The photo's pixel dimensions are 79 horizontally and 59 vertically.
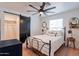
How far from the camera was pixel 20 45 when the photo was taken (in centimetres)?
145

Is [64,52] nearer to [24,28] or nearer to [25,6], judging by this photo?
[24,28]

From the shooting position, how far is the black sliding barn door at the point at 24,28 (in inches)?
59.3

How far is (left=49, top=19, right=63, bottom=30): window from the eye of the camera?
1.55 m

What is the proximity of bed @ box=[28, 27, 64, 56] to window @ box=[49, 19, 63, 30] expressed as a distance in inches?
5.1

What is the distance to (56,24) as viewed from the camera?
157 centimetres

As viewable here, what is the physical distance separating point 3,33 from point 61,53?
3.17ft

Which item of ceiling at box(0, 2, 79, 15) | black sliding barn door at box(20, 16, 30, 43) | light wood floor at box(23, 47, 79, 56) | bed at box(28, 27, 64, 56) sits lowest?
light wood floor at box(23, 47, 79, 56)

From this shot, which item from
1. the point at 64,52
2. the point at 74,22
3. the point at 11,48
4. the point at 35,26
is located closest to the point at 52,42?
the point at 64,52

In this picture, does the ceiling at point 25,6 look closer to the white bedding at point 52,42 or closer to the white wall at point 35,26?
the white wall at point 35,26

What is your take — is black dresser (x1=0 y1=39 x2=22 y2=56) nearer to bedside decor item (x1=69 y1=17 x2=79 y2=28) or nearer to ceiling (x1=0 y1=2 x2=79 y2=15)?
ceiling (x1=0 y1=2 x2=79 y2=15)

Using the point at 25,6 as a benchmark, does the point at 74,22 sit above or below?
below

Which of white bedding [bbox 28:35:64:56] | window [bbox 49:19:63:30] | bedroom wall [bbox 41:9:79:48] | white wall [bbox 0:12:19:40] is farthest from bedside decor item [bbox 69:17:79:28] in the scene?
white wall [bbox 0:12:19:40]

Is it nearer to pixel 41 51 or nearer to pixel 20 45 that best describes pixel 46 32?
pixel 41 51

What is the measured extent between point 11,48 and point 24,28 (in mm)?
386
